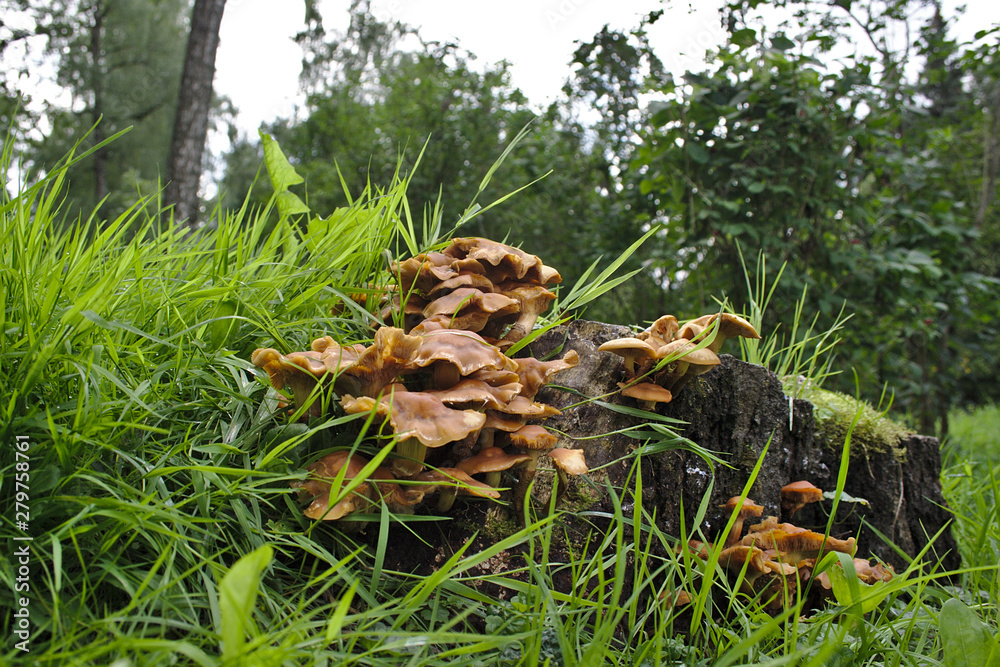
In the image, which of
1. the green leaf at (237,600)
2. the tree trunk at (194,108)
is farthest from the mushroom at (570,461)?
the tree trunk at (194,108)

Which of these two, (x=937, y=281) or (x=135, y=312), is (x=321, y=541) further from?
(x=937, y=281)

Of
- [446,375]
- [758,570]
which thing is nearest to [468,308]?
[446,375]

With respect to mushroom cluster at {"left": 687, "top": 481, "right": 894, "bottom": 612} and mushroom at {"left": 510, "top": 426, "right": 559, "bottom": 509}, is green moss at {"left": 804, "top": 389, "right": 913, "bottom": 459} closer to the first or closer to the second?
mushroom cluster at {"left": 687, "top": 481, "right": 894, "bottom": 612}

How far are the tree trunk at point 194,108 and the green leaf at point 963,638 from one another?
566cm

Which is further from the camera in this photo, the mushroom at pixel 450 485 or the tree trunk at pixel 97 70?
the tree trunk at pixel 97 70

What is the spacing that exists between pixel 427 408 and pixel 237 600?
456 mm

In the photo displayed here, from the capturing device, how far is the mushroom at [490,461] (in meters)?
1.17

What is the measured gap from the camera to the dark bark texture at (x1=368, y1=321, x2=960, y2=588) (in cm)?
150

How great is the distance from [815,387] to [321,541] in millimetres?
2003

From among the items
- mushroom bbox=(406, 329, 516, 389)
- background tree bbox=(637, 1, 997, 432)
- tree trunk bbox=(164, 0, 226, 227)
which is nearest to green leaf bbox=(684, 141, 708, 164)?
background tree bbox=(637, 1, 997, 432)

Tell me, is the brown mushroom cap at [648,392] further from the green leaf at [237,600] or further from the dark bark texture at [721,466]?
the green leaf at [237,600]

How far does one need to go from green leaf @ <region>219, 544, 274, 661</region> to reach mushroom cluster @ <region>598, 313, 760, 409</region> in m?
0.91

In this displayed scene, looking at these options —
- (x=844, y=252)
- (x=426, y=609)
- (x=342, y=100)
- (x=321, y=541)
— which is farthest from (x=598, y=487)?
(x=342, y=100)

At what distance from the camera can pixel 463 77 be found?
8641 mm
